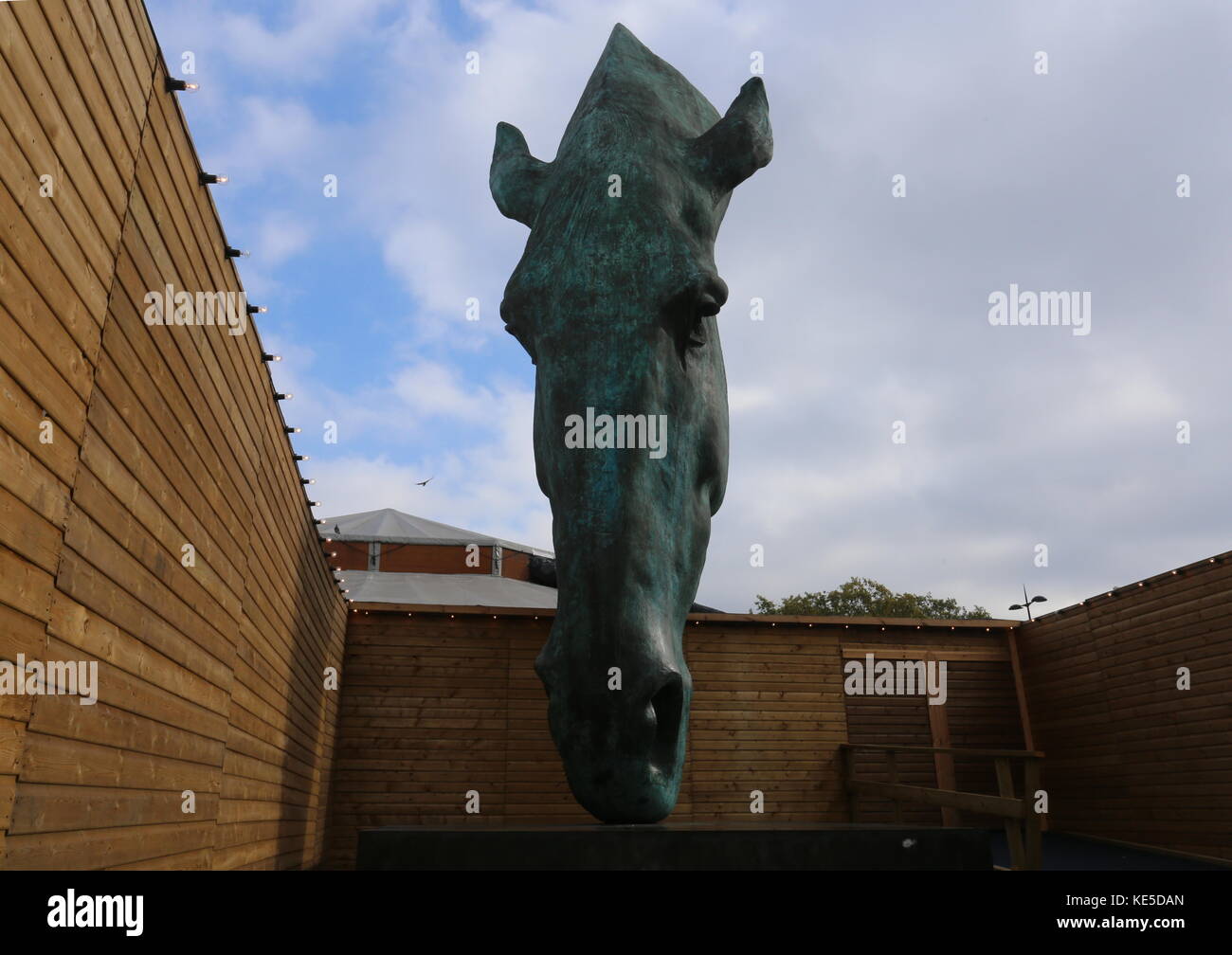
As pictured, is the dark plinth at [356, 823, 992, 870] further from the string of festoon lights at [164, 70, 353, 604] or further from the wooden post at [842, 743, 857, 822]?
the wooden post at [842, 743, 857, 822]

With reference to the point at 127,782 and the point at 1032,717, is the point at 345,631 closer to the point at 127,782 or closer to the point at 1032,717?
the point at 127,782

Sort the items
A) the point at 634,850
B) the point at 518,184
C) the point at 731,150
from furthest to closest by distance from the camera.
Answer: the point at 518,184 → the point at 731,150 → the point at 634,850

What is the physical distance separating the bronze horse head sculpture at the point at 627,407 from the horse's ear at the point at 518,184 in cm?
29

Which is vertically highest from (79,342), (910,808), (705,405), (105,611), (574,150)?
(574,150)

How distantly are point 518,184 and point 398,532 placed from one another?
52.7 ft

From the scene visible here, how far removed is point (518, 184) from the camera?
10.9 feet

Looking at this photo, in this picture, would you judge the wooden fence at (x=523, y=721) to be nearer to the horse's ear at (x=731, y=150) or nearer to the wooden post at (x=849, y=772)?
the wooden post at (x=849, y=772)

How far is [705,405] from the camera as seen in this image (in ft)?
8.52

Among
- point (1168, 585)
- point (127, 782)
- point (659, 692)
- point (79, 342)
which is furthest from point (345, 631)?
point (1168, 585)

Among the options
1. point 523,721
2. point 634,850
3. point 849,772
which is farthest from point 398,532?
point 634,850

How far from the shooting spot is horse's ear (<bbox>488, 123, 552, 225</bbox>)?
10.8ft

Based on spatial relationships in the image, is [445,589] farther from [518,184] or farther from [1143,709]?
[518,184]

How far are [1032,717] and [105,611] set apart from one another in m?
12.7
